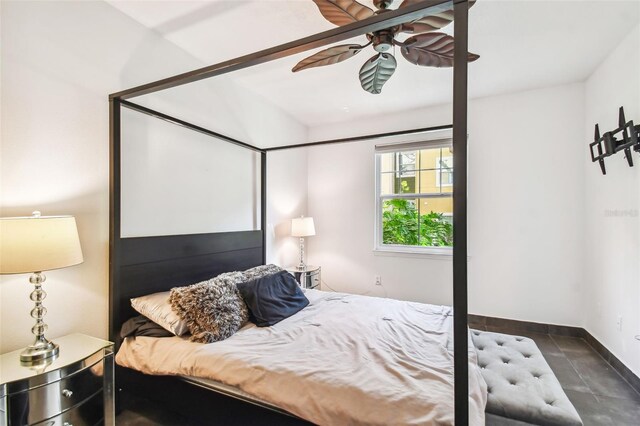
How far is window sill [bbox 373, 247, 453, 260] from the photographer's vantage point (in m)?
3.57

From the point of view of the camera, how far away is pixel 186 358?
1628mm

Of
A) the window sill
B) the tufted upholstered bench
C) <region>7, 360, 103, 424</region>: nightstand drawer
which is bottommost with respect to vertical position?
the tufted upholstered bench

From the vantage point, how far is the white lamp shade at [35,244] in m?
1.25

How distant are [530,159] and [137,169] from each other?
12.3 feet

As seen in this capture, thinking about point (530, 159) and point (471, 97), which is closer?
point (530, 159)

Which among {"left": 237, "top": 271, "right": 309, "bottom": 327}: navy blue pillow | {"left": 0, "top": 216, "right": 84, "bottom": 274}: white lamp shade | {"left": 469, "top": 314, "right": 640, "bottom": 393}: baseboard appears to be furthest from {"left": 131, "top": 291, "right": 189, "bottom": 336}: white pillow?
{"left": 469, "top": 314, "right": 640, "bottom": 393}: baseboard

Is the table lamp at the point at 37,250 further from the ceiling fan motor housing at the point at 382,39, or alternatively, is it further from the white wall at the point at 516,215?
the white wall at the point at 516,215

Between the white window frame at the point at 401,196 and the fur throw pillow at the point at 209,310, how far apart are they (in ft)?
7.66

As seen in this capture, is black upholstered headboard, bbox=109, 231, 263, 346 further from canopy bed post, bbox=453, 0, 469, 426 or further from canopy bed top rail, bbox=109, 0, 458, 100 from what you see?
canopy bed post, bbox=453, 0, 469, 426

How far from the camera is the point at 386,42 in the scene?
5.12ft

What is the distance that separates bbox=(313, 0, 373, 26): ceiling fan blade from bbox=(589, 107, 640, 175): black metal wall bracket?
6.60 ft

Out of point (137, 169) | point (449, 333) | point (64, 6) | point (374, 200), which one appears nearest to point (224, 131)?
point (137, 169)

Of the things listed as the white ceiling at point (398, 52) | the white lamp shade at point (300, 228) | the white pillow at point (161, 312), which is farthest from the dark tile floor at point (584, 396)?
the white ceiling at point (398, 52)

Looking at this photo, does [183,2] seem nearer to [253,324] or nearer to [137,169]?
[137,169]
